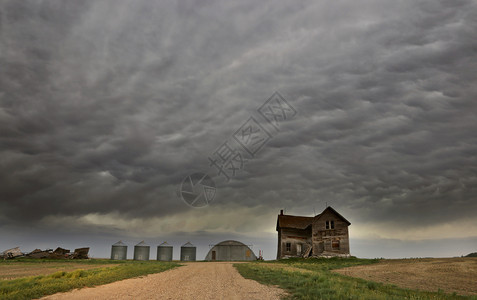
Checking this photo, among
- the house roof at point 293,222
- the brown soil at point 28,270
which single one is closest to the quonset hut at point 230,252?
the house roof at point 293,222

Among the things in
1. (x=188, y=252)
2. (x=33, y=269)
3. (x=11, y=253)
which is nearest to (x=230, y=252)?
(x=188, y=252)

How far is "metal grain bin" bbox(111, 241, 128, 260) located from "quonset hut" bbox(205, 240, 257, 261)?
18871mm

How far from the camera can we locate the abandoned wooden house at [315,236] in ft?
170

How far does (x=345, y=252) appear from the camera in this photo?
50.9m

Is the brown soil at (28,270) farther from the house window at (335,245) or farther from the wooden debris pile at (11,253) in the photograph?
the wooden debris pile at (11,253)

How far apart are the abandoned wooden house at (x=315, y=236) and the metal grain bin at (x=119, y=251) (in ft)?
116

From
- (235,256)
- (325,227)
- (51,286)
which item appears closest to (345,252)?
(325,227)

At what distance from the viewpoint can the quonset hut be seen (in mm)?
68425

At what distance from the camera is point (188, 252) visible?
70875 millimetres

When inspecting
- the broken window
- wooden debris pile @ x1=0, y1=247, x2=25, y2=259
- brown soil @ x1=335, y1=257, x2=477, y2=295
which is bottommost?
wooden debris pile @ x1=0, y1=247, x2=25, y2=259

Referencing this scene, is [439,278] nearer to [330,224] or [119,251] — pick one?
[330,224]

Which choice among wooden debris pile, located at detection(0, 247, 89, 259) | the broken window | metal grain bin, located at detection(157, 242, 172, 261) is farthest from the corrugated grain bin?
the broken window

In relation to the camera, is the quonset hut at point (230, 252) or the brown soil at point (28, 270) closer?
the brown soil at point (28, 270)

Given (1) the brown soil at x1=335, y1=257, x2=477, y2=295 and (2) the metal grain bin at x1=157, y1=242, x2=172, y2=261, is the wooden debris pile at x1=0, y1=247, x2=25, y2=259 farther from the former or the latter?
(1) the brown soil at x1=335, y1=257, x2=477, y2=295
